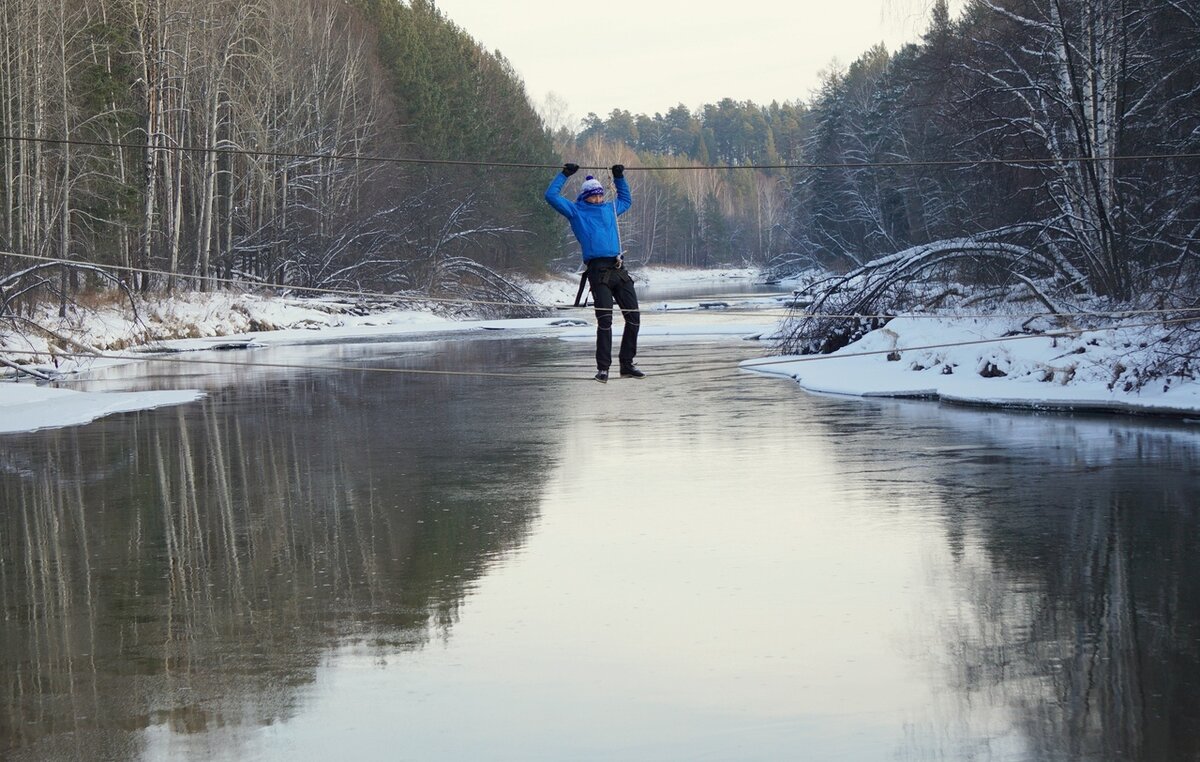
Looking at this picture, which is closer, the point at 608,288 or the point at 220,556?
the point at 220,556

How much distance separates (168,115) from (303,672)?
45747 millimetres

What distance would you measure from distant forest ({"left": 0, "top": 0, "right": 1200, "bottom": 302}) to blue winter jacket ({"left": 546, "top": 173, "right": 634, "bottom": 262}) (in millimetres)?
4840

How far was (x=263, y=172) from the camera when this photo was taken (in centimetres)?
5806

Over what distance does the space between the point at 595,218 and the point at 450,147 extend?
2618 inches

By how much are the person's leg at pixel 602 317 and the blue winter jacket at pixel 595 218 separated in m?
0.35

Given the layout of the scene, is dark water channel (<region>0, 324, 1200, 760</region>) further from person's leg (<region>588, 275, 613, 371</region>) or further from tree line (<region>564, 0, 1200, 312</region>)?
tree line (<region>564, 0, 1200, 312</region>)

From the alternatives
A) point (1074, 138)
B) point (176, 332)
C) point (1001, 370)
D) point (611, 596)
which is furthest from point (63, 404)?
point (1074, 138)

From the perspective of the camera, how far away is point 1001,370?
27016mm

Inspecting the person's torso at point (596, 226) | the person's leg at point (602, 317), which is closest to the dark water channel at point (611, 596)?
the person's leg at point (602, 317)

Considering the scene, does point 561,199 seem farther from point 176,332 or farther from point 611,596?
point 176,332

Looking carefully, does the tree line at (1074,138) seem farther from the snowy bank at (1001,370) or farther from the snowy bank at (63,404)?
the snowy bank at (63,404)

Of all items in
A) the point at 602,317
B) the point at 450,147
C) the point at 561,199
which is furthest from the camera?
the point at 450,147

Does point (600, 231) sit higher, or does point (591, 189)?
point (591, 189)

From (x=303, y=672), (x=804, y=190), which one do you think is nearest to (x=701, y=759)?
(x=303, y=672)
